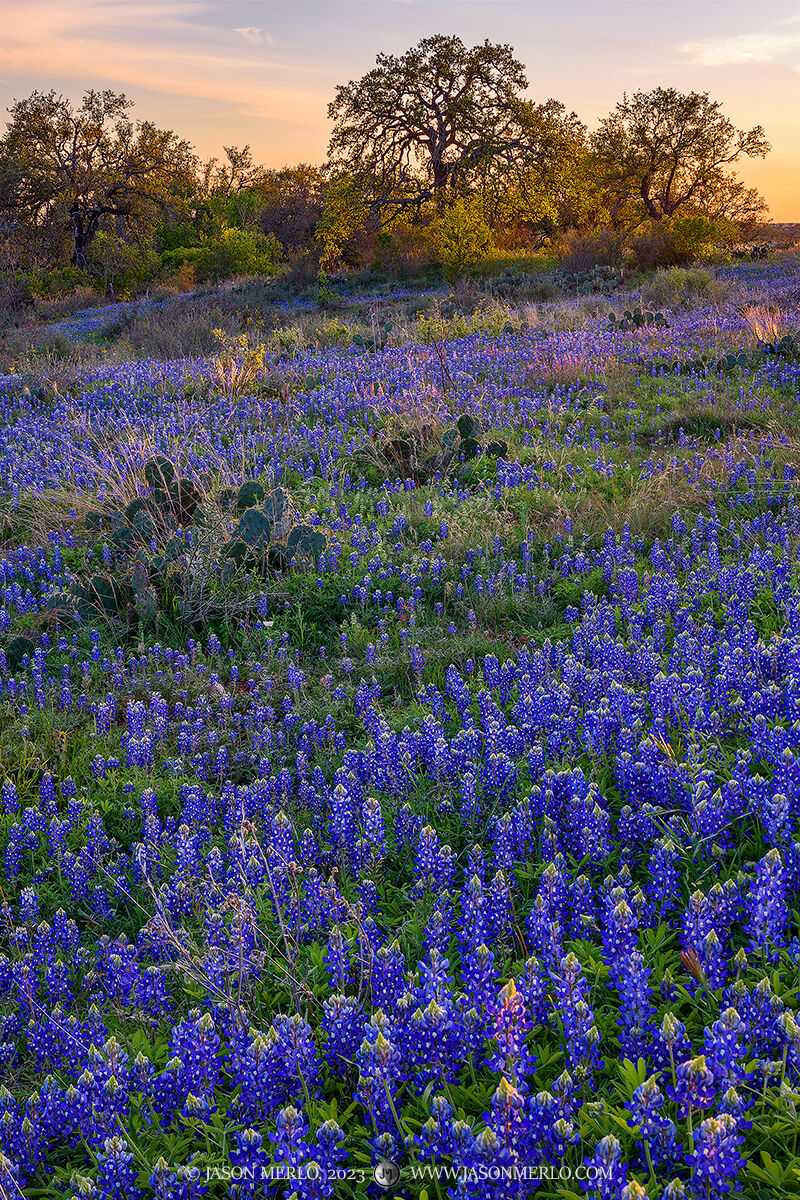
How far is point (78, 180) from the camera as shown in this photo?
43688 mm

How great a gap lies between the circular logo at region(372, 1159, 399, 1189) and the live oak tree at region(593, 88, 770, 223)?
42355 millimetres

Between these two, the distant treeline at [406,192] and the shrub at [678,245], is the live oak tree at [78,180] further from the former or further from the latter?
the shrub at [678,245]

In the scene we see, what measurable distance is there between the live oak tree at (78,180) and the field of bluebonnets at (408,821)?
1677 inches

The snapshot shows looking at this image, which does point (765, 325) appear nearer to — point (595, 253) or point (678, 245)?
point (678, 245)

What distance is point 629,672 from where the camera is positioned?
3.72 meters

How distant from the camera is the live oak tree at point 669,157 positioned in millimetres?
37656


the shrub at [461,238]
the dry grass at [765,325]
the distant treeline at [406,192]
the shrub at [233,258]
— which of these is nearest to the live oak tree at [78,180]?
the distant treeline at [406,192]

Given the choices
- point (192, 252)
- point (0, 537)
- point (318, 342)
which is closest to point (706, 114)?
point (192, 252)

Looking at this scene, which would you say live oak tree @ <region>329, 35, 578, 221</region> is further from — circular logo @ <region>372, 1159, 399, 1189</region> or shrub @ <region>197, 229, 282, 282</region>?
circular logo @ <region>372, 1159, 399, 1189</region>

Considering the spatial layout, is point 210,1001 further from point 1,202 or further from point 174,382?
point 1,202

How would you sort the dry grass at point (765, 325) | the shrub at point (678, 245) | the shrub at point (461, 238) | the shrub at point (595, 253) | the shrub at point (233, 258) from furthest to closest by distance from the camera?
the shrub at point (233, 258)
the shrub at point (461, 238)
the shrub at point (595, 253)
the shrub at point (678, 245)
the dry grass at point (765, 325)

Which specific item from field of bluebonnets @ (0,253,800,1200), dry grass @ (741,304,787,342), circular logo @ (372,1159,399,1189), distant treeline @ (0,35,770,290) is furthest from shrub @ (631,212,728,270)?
circular logo @ (372,1159,399,1189)

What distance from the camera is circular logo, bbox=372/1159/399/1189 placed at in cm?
166

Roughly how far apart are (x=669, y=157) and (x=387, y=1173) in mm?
46338
